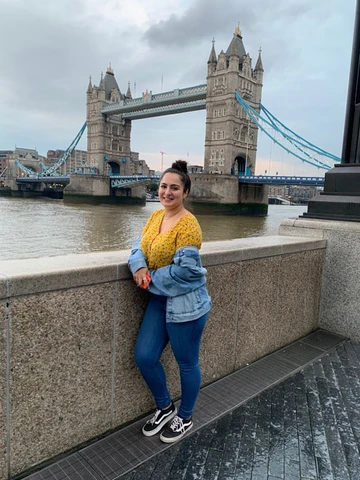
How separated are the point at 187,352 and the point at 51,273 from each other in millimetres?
650

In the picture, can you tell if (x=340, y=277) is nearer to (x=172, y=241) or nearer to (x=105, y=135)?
(x=172, y=241)

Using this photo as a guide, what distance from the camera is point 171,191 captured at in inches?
64.7

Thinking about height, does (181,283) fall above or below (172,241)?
below

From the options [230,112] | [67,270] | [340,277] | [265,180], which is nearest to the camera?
[67,270]

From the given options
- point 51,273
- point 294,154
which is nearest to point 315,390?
point 51,273

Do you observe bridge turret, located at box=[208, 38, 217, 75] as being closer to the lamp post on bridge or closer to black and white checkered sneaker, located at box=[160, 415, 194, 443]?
the lamp post on bridge

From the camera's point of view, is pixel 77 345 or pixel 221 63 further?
pixel 221 63

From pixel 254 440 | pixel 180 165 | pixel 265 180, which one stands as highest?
pixel 265 180

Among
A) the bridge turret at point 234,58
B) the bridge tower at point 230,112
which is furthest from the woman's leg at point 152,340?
the bridge turret at point 234,58

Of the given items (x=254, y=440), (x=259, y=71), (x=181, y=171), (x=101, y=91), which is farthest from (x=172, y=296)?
(x=101, y=91)

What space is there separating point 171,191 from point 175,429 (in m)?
1.04

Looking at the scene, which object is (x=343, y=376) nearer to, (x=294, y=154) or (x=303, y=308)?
Answer: (x=303, y=308)

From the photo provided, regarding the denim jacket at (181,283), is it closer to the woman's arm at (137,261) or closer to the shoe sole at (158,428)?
the woman's arm at (137,261)

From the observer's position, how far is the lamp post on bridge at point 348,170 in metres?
3.21
